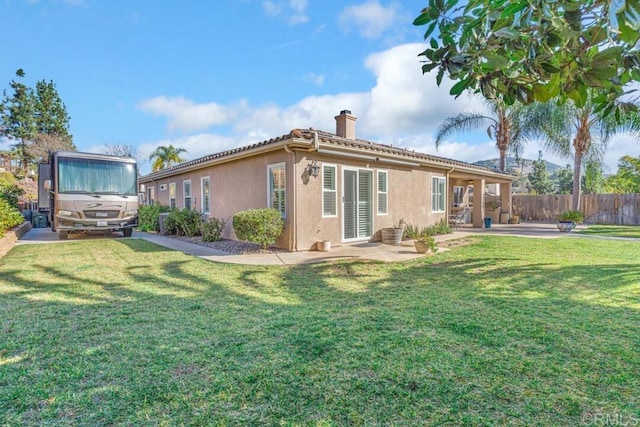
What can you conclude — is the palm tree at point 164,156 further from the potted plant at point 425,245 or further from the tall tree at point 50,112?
the potted plant at point 425,245

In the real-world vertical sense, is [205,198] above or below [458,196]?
below

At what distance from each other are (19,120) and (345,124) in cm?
3858

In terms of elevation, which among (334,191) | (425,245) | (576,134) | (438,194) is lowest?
(425,245)

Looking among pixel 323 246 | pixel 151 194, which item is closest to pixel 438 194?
pixel 323 246

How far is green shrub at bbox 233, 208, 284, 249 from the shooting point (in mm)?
8938

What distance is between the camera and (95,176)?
1165 centimetres

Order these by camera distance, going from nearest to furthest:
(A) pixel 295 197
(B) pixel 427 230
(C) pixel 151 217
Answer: (A) pixel 295 197 → (B) pixel 427 230 → (C) pixel 151 217

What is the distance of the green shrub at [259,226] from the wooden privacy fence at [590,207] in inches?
788

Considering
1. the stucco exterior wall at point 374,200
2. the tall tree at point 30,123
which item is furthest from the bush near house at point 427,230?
the tall tree at point 30,123

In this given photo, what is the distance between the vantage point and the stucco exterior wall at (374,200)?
30.9 feet

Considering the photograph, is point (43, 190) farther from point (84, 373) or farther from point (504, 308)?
point (504, 308)

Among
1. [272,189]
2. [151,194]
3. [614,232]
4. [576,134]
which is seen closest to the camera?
[272,189]

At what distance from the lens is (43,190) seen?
12148 mm

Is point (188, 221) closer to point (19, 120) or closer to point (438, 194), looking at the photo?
point (438, 194)
